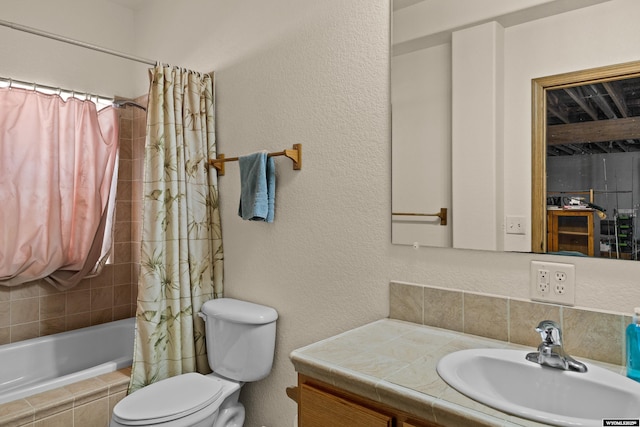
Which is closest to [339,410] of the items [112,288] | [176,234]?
[176,234]

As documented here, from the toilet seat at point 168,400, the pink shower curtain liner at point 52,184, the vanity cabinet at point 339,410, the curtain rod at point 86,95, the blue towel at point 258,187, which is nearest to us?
the vanity cabinet at point 339,410

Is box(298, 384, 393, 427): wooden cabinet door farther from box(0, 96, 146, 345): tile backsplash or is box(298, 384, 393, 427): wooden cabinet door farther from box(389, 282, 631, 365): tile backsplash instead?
box(0, 96, 146, 345): tile backsplash

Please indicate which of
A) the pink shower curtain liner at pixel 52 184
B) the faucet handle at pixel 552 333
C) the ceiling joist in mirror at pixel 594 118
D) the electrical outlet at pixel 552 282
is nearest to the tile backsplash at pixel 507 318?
the electrical outlet at pixel 552 282

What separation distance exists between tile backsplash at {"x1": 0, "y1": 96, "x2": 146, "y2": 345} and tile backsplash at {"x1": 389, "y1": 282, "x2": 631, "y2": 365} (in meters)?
2.10

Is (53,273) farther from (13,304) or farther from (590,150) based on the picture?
(590,150)

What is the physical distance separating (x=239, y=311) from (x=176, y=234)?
1.65 ft

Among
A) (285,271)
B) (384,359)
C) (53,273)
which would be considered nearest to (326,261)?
(285,271)

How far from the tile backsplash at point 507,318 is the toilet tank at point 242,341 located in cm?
66

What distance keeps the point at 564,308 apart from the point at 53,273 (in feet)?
8.59

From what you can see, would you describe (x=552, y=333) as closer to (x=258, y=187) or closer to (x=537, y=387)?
Answer: (x=537, y=387)

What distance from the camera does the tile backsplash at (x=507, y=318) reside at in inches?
45.3

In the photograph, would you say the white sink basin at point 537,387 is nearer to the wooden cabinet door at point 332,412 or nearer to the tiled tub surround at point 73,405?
the wooden cabinet door at point 332,412

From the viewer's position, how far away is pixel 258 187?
6.35 ft

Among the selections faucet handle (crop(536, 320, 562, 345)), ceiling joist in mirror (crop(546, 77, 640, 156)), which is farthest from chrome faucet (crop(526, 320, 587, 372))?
ceiling joist in mirror (crop(546, 77, 640, 156))
